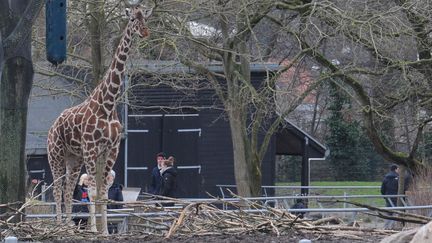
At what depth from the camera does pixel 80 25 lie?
1845cm

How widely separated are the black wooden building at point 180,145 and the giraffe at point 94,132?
1235 cm

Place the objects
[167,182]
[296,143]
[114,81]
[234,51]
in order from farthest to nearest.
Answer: [296,143]
[234,51]
[167,182]
[114,81]

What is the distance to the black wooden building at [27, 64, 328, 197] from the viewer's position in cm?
2692

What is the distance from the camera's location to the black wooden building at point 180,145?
26.9 m

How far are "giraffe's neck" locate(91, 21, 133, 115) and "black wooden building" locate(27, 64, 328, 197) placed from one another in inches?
497

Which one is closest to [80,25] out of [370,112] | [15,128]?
[370,112]

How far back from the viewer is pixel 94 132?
12938mm

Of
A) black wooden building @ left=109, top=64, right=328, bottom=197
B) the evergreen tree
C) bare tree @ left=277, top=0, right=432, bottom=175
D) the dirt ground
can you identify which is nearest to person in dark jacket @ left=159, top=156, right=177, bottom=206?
bare tree @ left=277, top=0, right=432, bottom=175

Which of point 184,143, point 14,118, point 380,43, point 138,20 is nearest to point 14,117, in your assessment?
point 14,118

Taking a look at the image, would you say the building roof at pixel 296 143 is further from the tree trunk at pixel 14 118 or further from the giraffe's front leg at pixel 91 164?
the tree trunk at pixel 14 118

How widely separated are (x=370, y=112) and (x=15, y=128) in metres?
10.4

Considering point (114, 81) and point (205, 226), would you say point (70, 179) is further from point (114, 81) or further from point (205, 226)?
point (205, 226)

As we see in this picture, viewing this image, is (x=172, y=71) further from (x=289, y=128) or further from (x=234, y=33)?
(x=289, y=128)

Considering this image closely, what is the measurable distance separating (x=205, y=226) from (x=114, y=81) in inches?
128
